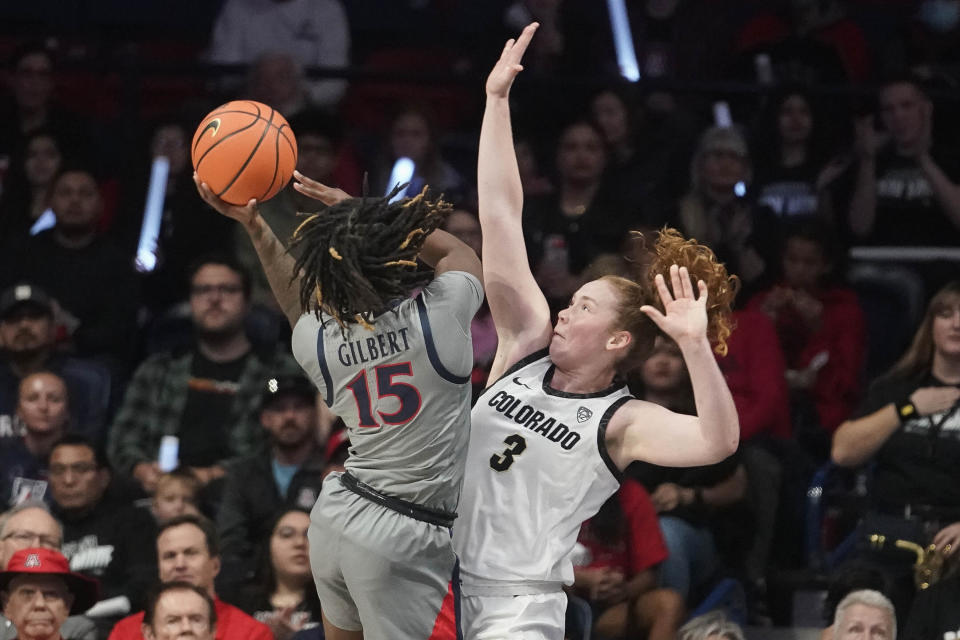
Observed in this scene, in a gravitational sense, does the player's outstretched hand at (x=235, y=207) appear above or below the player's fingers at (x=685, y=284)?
above

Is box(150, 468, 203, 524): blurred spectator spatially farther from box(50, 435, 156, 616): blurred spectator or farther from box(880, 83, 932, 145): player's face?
box(880, 83, 932, 145): player's face

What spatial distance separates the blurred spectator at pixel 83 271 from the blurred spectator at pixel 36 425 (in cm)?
58

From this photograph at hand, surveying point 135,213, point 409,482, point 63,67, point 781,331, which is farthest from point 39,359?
point 409,482

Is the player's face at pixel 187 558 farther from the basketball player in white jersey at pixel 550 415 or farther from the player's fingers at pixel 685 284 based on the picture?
the player's fingers at pixel 685 284

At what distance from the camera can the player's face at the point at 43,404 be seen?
7.42 m

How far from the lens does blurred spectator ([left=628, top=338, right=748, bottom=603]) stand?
21.6 feet

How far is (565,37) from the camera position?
28.8ft

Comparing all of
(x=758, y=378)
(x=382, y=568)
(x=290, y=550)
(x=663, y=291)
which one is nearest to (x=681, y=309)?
(x=663, y=291)

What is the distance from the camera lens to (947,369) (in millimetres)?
6602

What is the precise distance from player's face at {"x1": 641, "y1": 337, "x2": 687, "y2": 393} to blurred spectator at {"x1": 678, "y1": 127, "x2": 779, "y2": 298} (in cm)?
114

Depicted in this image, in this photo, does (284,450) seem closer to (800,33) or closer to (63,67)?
(63,67)

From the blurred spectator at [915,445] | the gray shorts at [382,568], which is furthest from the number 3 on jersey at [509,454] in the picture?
the blurred spectator at [915,445]

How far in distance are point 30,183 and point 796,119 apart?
4.03m

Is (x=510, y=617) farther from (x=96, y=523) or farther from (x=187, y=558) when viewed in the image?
(x=96, y=523)
